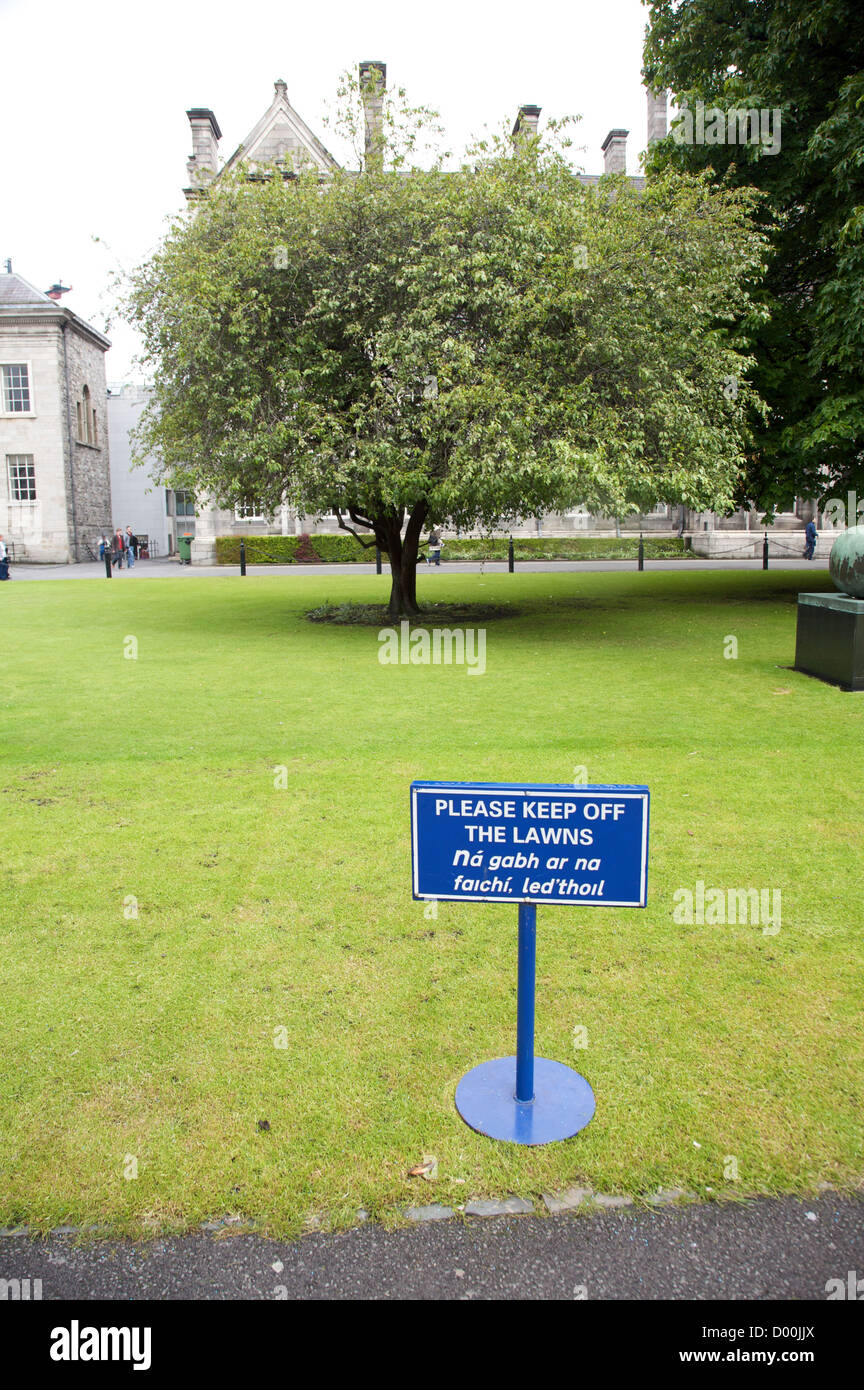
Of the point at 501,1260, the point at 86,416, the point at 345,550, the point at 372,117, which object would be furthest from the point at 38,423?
the point at 501,1260

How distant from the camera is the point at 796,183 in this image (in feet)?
59.3

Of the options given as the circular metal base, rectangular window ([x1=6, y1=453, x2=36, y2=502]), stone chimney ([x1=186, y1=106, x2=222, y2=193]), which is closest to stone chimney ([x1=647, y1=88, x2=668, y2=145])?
stone chimney ([x1=186, y1=106, x2=222, y2=193])

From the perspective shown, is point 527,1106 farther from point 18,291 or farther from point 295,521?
point 18,291

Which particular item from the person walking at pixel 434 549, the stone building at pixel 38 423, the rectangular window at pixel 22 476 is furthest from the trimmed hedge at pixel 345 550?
the rectangular window at pixel 22 476

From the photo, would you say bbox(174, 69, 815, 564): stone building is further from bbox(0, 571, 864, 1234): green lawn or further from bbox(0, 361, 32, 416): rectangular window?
bbox(0, 571, 864, 1234): green lawn

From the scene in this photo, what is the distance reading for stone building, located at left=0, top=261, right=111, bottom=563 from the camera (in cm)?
4162

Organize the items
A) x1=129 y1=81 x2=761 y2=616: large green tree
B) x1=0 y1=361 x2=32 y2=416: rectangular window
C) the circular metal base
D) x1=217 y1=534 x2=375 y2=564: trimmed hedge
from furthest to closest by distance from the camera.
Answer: x1=0 y1=361 x2=32 y2=416: rectangular window
x1=217 y1=534 x2=375 y2=564: trimmed hedge
x1=129 y1=81 x2=761 y2=616: large green tree
the circular metal base

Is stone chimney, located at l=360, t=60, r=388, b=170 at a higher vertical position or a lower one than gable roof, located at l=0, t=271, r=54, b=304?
lower

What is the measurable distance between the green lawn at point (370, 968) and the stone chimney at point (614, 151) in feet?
157

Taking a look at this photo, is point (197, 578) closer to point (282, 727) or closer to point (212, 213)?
point (212, 213)

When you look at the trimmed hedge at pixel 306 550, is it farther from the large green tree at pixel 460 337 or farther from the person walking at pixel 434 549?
the large green tree at pixel 460 337

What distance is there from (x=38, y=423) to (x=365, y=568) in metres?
17.5

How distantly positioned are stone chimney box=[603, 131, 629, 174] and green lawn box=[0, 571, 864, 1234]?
157 feet

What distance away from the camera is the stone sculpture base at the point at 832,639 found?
11.0 m
